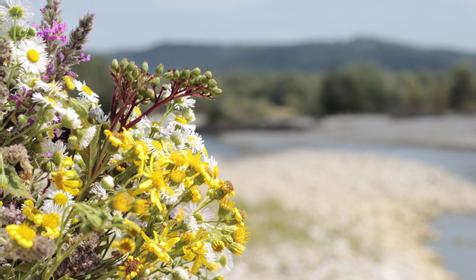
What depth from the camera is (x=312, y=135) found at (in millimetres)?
44688

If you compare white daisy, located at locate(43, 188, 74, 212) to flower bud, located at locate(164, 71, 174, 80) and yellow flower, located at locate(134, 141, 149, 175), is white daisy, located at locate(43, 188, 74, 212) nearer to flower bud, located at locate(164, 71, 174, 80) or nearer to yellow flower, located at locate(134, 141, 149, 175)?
yellow flower, located at locate(134, 141, 149, 175)

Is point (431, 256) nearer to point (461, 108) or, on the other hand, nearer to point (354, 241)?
point (354, 241)

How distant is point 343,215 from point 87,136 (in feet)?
44.0

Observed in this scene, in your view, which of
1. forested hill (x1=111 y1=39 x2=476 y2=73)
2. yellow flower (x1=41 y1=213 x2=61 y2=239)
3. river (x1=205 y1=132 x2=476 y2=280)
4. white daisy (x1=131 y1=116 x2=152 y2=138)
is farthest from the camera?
forested hill (x1=111 y1=39 x2=476 y2=73)

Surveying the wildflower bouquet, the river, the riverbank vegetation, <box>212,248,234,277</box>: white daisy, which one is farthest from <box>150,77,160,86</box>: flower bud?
the riverbank vegetation

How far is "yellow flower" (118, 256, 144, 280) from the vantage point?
0.99m

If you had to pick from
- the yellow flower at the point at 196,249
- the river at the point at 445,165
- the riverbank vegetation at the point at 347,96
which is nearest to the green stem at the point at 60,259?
the yellow flower at the point at 196,249

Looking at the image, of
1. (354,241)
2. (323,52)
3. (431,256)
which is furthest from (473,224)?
(323,52)

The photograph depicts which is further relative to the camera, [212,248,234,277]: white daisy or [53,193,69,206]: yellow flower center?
[212,248,234,277]: white daisy

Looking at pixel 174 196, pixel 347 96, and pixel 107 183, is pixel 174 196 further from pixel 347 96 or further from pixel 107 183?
pixel 347 96

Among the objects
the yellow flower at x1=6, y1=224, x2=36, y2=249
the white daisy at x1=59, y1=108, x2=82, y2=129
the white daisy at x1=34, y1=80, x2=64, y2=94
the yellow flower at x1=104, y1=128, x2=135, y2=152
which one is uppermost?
the white daisy at x1=34, y1=80, x2=64, y2=94

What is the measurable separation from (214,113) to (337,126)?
1191cm

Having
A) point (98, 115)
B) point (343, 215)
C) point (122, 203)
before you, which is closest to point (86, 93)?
point (98, 115)

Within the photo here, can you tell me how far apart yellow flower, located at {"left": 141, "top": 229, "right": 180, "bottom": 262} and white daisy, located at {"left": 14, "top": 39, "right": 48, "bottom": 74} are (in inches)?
12.0
